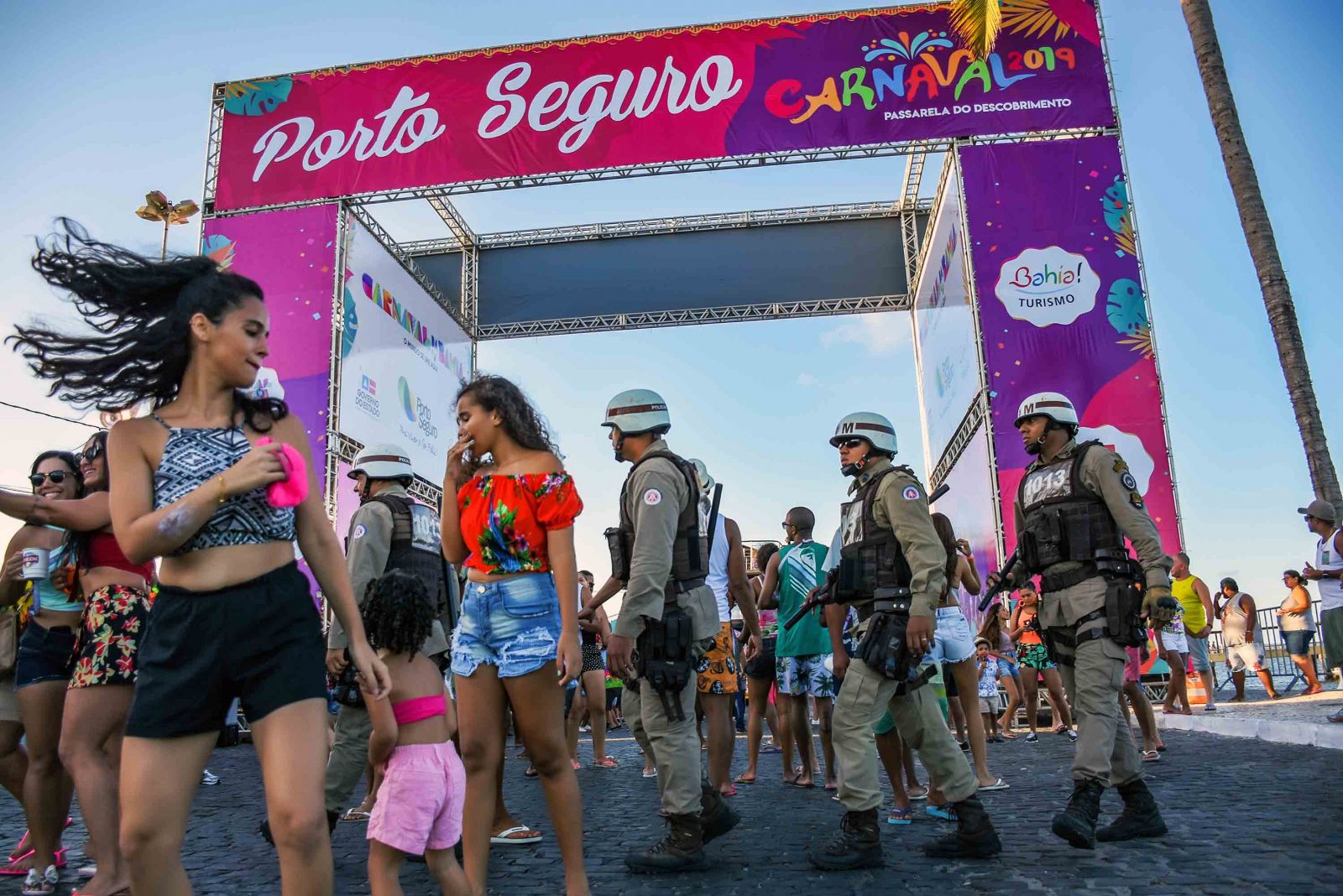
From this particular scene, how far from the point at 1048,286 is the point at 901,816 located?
10.5m

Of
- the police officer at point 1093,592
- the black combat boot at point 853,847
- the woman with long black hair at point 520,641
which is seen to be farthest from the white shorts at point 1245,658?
the woman with long black hair at point 520,641

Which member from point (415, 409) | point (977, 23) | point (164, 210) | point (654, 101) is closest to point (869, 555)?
point (977, 23)

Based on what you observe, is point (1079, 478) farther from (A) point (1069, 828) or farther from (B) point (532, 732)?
(B) point (532, 732)

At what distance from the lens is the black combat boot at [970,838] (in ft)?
13.1

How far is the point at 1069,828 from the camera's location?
3.99 metres

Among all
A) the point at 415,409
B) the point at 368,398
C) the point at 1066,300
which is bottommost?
the point at 1066,300

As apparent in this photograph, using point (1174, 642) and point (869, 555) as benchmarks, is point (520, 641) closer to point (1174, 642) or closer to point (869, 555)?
point (869, 555)

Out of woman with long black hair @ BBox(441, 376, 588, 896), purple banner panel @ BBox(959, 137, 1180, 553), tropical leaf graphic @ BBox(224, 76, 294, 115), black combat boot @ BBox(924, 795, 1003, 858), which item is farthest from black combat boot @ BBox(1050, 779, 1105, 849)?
tropical leaf graphic @ BBox(224, 76, 294, 115)

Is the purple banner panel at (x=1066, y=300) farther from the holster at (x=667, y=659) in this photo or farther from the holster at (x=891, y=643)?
the holster at (x=667, y=659)

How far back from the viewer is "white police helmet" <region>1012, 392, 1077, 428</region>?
15.6 feet

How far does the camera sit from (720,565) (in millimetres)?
6219

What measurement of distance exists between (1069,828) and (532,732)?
2221 millimetres

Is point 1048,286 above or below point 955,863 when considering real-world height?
above

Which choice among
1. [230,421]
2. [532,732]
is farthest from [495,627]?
[230,421]
